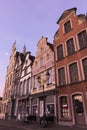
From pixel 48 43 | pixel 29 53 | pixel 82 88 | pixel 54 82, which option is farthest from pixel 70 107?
pixel 29 53

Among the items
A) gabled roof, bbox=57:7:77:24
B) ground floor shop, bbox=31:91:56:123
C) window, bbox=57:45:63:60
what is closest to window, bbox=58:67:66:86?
window, bbox=57:45:63:60

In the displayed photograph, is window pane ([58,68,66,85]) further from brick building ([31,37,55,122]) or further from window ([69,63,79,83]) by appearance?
window ([69,63,79,83])

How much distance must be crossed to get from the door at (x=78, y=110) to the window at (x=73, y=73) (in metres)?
1.87

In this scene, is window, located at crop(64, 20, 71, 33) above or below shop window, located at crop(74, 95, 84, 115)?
above

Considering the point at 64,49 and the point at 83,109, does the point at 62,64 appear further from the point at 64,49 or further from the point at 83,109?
the point at 83,109

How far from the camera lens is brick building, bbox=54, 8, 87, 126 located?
1514 cm

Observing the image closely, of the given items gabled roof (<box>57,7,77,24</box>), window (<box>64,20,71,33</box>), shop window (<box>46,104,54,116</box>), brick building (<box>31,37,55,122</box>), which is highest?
gabled roof (<box>57,7,77,24</box>)

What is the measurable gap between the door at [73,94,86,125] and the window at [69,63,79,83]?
1866 mm

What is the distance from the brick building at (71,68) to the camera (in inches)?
596

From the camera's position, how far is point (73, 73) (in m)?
16.9

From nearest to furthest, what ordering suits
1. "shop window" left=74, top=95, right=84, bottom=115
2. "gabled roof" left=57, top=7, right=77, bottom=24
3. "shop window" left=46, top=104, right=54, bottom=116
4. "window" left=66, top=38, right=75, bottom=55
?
1. "shop window" left=74, top=95, right=84, bottom=115
2. "window" left=66, top=38, right=75, bottom=55
3. "shop window" left=46, top=104, right=54, bottom=116
4. "gabled roof" left=57, top=7, right=77, bottom=24

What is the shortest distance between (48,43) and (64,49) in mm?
4881

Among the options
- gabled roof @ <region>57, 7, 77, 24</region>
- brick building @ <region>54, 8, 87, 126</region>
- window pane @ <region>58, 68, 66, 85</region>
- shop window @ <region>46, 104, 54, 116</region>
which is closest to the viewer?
brick building @ <region>54, 8, 87, 126</region>

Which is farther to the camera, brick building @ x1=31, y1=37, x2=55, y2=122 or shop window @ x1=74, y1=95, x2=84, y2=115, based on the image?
brick building @ x1=31, y1=37, x2=55, y2=122
